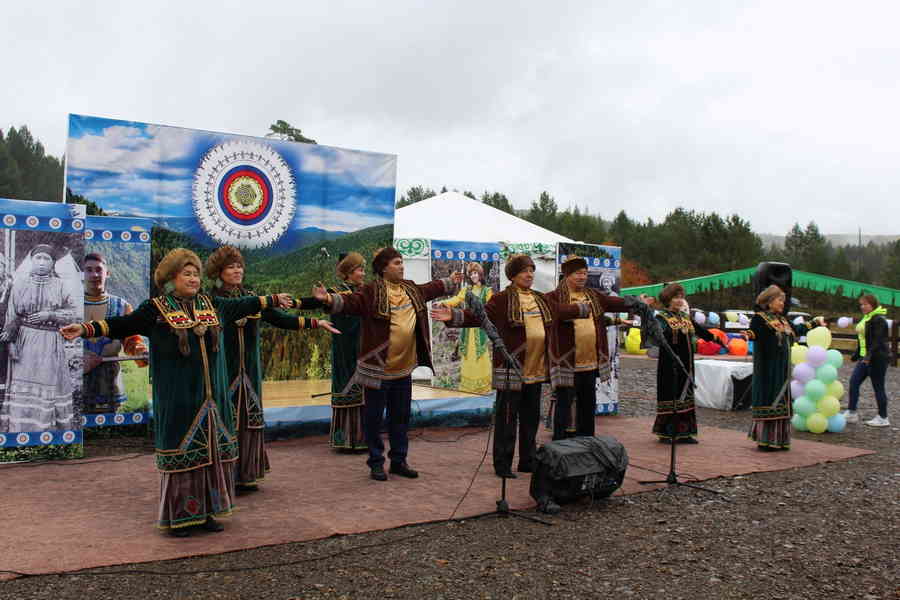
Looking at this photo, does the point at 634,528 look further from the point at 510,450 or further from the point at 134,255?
the point at 134,255

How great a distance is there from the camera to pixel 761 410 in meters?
7.14

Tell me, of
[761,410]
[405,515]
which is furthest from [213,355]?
[761,410]

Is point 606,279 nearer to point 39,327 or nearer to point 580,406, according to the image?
point 580,406

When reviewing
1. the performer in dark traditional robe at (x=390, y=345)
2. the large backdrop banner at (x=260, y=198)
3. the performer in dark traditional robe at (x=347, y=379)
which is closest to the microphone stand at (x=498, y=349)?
the performer in dark traditional robe at (x=390, y=345)

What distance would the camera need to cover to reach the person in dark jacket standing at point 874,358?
898cm

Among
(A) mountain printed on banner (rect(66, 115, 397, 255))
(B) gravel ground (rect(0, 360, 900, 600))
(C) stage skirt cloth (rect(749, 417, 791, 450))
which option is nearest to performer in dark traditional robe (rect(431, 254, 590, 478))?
(B) gravel ground (rect(0, 360, 900, 600))

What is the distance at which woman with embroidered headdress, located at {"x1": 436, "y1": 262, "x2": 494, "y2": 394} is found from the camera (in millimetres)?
9383

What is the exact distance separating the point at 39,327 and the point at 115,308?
1129 millimetres

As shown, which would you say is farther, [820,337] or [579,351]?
[820,337]

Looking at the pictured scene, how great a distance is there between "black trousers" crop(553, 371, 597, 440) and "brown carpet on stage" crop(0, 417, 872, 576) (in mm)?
500

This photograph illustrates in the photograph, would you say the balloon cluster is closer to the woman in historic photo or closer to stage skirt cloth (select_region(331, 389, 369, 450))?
the woman in historic photo

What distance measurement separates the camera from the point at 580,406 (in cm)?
643

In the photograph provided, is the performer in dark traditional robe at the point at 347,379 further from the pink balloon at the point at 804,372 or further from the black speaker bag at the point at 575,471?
the pink balloon at the point at 804,372

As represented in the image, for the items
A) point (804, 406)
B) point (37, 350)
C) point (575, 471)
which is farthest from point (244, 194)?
point (804, 406)
